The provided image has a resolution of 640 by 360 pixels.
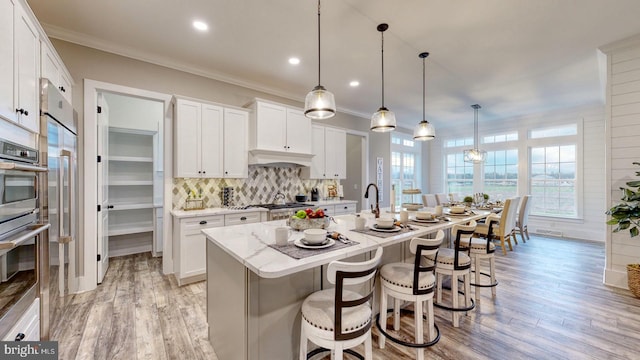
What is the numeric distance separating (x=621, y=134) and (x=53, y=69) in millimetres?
6173

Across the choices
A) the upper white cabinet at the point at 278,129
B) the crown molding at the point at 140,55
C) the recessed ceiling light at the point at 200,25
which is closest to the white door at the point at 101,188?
the crown molding at the point at 140,55

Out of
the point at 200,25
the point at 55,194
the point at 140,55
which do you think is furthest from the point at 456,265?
the point at 140,55

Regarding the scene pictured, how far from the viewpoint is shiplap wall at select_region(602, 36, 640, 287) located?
308cm

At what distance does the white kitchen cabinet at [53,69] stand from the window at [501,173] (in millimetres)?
8020

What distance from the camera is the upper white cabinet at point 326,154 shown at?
493 cm

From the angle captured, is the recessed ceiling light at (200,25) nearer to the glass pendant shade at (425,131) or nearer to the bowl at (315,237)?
the bowl at (315,237)

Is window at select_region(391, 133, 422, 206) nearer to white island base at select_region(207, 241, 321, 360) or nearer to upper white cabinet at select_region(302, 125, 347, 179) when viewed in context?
upper white cabinet at select_region(302, 125, 347, 179)

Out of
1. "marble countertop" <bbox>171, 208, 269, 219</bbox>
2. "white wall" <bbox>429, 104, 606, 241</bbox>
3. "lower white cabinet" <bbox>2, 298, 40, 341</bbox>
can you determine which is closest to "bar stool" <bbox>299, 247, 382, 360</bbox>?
"lower white cabinet" <bbox>2, 298, 40, 341</bbox>

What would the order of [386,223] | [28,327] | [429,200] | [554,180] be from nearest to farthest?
[28,327]
[386,223]
[429,200]
[554,180]

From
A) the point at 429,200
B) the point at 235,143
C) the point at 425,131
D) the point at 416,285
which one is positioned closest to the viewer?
the point at 416,285

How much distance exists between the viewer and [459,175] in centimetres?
767

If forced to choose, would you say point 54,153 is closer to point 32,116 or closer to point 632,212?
point 32,116

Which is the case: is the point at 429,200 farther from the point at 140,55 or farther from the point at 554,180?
the point at 140,55

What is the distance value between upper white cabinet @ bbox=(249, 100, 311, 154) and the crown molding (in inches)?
21.1
